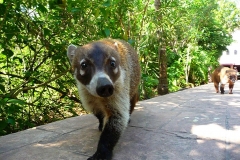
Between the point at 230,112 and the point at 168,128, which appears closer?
the point at 168,128

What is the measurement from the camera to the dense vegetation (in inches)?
141

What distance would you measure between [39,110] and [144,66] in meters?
4.42

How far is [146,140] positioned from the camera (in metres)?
2.73

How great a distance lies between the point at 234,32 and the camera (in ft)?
81.8

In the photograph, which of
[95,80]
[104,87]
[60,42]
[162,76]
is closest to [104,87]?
[104,87]

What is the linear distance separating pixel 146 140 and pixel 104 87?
0.97 m

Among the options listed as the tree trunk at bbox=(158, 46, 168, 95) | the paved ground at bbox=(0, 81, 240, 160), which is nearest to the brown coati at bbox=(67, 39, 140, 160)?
the paved ground at bbox=(0, 81, 240, 160)

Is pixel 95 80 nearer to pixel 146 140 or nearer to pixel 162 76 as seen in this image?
pixel 146 140

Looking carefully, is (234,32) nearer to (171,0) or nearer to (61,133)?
(171,0)

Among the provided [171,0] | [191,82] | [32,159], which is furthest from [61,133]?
[191,82]

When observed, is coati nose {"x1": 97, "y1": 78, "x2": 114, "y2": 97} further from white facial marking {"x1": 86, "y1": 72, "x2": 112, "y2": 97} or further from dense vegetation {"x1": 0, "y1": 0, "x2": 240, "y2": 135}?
dense vegetation {"x1": 0, "y1": 0, "x2": 240, "y2": 135}

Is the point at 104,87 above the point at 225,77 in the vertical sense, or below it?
above

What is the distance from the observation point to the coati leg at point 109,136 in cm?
223

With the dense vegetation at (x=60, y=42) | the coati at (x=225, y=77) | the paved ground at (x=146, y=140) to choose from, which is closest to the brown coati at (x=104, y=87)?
the paved ground at (x=146, y=140)
